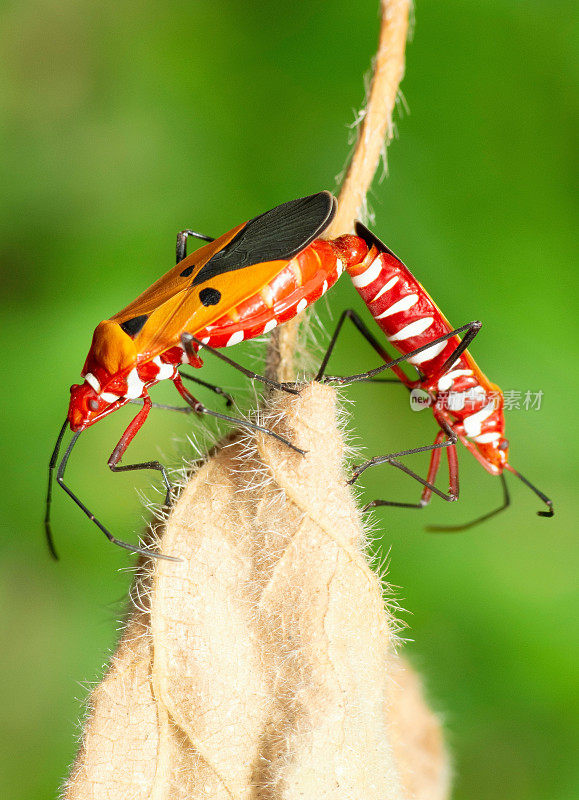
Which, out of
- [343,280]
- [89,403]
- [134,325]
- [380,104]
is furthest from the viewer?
[343,280]

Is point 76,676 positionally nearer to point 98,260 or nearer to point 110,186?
point 98,260

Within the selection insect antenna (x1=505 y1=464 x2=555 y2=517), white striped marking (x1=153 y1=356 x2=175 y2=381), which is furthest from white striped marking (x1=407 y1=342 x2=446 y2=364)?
white striped marking (x1=153 y1=356 x2=175 y2=381)

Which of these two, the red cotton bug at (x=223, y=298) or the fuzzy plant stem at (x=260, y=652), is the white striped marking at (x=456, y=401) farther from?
the fuzzy plant stem at (x=260, y=652)

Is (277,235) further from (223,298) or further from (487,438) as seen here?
(487,438)

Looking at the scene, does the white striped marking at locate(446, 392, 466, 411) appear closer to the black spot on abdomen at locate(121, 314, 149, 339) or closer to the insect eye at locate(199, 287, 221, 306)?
the insect eye at locate(199, 287, 221, 306)

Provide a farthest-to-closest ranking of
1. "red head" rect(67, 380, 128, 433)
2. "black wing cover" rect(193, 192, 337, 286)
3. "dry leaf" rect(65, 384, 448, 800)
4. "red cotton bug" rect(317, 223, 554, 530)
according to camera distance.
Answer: "red head" rect(67, 380, 128, 433) → "red cotton bug" rect(317, 223, 554, 530) → "black wing cover" rect(193, 192, 337, 286) → "dry leaf" rect(65, 384, 448, 800)

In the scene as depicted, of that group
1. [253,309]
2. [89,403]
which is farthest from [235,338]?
[89,403]
